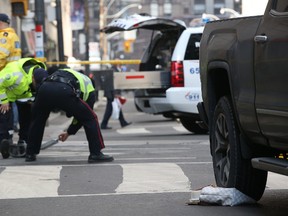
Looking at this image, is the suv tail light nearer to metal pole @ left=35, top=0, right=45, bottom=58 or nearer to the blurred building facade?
metal pole @ left=35, top=0, right=45, bottom=58

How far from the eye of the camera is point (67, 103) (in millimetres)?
9742

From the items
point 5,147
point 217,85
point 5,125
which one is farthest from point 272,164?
point 5,125

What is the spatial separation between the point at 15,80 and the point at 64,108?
3.29 ft

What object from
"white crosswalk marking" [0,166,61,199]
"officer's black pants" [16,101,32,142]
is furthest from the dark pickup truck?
"officer's black pants" [16,101,32,142]

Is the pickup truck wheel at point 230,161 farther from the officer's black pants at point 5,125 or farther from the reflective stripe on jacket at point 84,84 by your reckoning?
the officer's black pants at point 5,125

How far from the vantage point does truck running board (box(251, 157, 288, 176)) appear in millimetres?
5496

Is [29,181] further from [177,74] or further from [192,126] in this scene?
[192,126]

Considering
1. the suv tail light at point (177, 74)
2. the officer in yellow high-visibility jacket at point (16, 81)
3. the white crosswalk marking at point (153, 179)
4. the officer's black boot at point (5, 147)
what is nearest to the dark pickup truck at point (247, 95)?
the white crosswalk marking at point (153, 179)

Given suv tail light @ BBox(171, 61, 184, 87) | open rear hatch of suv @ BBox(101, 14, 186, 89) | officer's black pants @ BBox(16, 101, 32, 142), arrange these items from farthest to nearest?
open rear hatch of suv @ BBox(101, 14, 186, 89) → suv tail light @ BBox(171, 61, 184, 87) → officer's black pants @ BBox(16, 101, 32, 142)

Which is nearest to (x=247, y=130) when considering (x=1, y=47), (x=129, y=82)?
(x=1, y=47)

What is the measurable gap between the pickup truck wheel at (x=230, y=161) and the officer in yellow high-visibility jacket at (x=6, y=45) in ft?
15.2

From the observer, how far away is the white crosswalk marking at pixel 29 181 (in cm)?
758

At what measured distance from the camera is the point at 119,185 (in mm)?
7980

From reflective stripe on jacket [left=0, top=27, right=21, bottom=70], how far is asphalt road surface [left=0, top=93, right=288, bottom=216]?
4.51 ft
